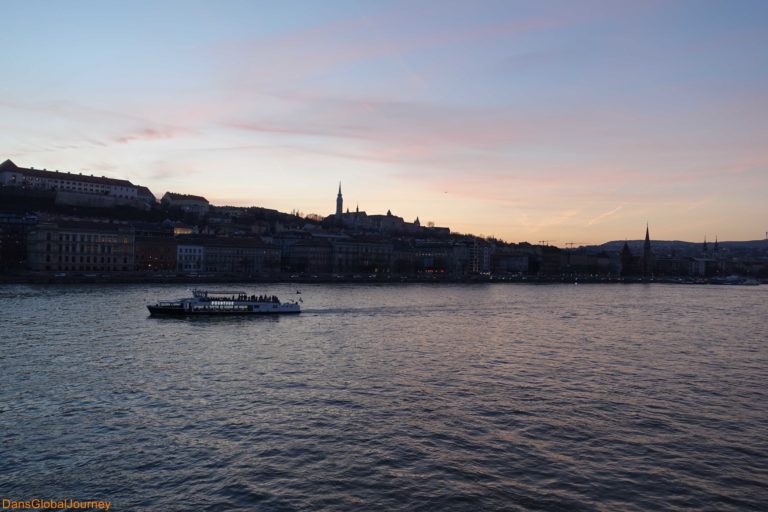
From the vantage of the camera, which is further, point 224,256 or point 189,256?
point 224,256

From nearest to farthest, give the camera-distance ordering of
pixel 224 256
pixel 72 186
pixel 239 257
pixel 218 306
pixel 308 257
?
pixel 218 306
pixel 224 256
pixel 239 257
pixel 308 257
pixel 72 186

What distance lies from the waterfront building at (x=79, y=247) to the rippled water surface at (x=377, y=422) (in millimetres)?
63017

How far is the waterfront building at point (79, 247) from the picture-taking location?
95.8m

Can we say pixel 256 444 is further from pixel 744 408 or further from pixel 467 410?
pixel 744 408

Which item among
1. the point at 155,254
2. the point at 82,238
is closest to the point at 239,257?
the point at 155,254

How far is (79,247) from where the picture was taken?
9944 cm

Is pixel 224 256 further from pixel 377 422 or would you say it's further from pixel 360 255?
pixel 377 422

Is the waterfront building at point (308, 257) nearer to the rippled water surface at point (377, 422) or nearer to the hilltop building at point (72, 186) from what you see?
the hilltop building at point (72, 186)

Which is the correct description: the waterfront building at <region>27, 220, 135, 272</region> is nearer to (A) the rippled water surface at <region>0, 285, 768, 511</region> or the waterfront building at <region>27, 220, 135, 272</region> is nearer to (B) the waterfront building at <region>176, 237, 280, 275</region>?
(B) the waterfront building at <region>176, 237, 280, 275</region>

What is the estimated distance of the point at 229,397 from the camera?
898 inches

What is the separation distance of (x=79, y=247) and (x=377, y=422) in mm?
93971

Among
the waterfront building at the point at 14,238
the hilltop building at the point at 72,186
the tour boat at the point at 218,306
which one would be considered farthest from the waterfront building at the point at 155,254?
the tour boat at the point at 218,306

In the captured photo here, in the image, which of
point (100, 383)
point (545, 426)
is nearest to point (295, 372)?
point (100, 383)

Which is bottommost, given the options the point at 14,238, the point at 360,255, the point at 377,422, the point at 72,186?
the point at 377,422
